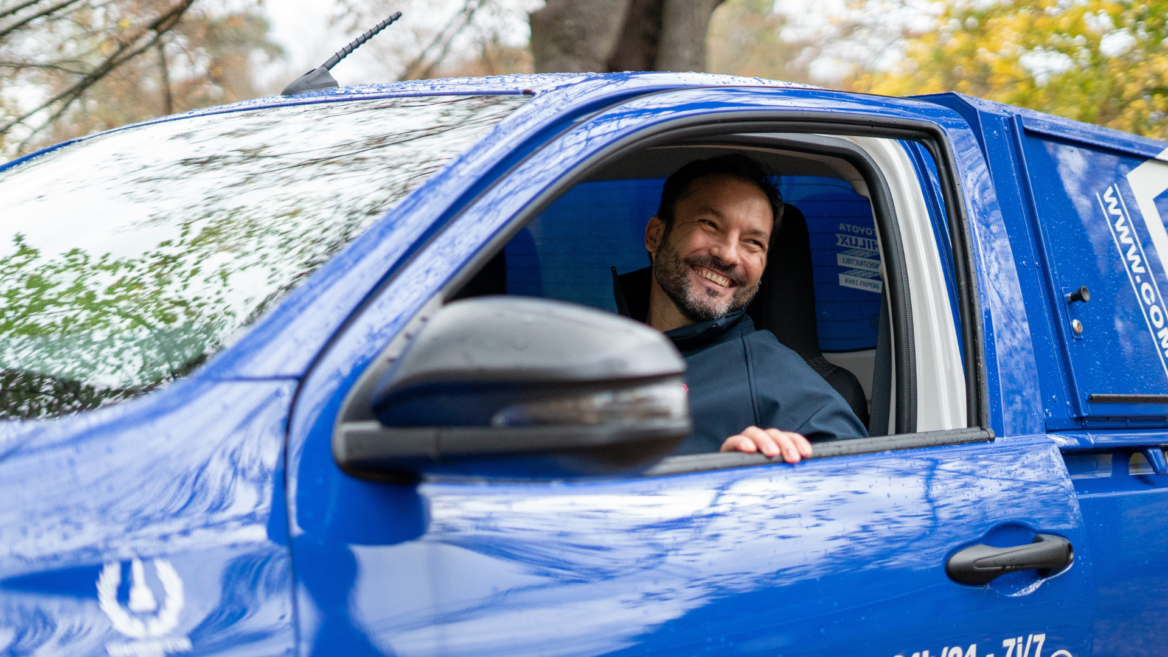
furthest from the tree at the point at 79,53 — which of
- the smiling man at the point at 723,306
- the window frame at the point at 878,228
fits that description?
the window frame at the point at 878,228

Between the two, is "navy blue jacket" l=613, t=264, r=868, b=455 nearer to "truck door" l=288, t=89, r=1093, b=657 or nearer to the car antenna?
"truck door" l=288, t=89, r=1093, b=657

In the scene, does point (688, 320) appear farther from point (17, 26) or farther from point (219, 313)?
point (17, 26)

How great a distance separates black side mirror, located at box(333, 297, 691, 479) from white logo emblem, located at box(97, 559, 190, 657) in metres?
0.28

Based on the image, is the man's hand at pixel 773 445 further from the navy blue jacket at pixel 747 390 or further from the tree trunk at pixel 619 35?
the tree trunk at pixel 619 35

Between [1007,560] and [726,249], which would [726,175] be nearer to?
[726,249]

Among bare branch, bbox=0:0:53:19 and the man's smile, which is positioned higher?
bare branch, bbox=0:0:53:19

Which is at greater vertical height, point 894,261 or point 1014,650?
point 894,261

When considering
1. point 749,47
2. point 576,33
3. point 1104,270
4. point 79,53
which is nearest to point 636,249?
point 1104,270

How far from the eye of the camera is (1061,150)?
220cm

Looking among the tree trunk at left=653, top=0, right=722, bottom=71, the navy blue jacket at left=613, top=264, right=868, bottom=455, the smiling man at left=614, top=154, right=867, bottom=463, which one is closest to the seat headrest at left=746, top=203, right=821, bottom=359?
the smiling man at left=614, top=154, right=867, bottom=463

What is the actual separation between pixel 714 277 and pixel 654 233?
13.8 inches

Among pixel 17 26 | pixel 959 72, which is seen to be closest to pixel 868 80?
pixel 959 72

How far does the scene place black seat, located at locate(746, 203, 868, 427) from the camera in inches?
109

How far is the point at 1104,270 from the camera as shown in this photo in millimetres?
2170
